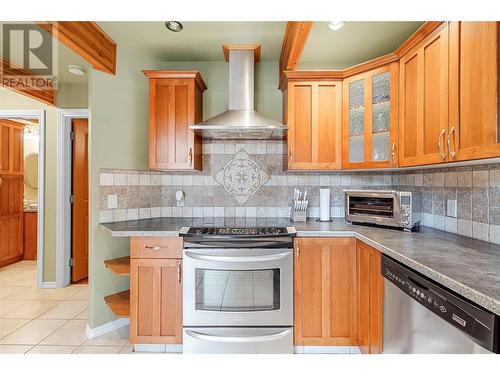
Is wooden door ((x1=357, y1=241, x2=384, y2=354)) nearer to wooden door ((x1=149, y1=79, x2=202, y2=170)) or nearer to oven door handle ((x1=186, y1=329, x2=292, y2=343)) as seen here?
oven door handle ((x1=186, y1=329, x2=292, y2=343))

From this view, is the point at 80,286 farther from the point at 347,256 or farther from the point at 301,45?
the point at 301,45

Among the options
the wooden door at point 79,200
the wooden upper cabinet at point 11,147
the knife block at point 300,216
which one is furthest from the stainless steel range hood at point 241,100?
the wooden upper cabinet at point 11,147

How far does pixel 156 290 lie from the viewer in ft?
6.59

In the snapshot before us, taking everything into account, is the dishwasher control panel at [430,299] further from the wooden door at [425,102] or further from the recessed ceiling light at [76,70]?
the recessed ceiling light at [76,70]

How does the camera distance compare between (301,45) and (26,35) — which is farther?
(26,35)

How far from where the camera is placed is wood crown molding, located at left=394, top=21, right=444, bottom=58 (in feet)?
5.16

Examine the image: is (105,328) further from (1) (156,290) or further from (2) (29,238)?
(2) (29,238)

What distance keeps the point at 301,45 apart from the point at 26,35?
2246 millimetres

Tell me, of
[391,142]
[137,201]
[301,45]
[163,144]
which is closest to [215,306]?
[137,201]

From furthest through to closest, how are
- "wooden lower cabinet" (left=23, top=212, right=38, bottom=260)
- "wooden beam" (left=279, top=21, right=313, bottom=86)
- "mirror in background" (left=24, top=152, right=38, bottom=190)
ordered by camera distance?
"mirror in background" (left=24, top=152, right=38, bottom=190), "wooden lower cabinet" (left=23, top=212, right=38, bottom=260), "wooden beam" (left=279, top=21, right=313, bottom=86)

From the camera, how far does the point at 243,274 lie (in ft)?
6.40

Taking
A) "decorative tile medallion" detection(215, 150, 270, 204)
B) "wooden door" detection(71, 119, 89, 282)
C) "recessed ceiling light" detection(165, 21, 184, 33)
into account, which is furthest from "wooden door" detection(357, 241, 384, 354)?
"wooden door" detection(71, 119, 89, 282)

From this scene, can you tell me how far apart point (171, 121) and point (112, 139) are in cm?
53

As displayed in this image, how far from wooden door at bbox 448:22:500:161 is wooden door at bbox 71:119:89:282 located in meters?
3.73
